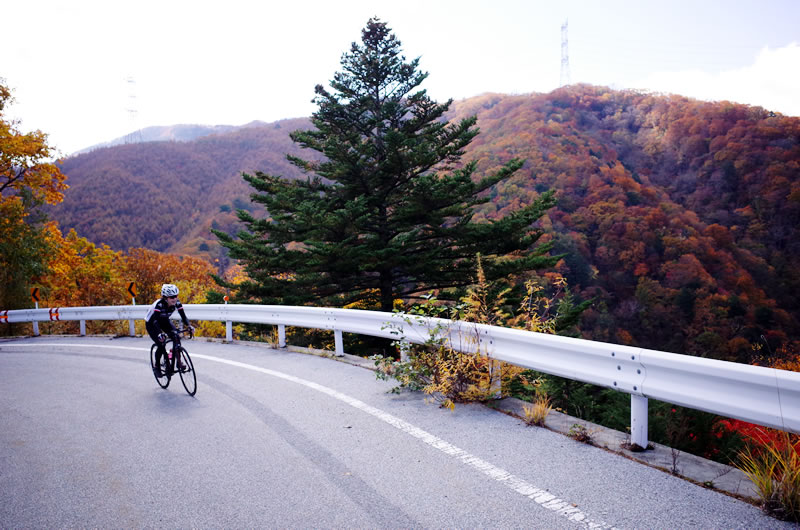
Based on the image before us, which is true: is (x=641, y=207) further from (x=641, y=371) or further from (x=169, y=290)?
(x=641, y=371)

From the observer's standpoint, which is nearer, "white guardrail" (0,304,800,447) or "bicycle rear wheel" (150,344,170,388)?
"white guardrail" (0,304,800,447)

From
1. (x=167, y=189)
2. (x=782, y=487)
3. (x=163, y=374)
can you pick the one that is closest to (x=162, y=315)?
(x=163, y=374)

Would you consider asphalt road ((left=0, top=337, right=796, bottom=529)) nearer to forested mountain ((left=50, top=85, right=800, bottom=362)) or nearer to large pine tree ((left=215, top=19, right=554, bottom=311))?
large pine tree ((left=215, top=19, right=554, bottom=311))

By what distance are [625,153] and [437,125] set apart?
314 ft

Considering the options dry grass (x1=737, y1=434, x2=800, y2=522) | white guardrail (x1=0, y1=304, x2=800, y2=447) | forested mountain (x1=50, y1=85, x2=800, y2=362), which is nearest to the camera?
dry grass (x1=737, y1=434, x2=800, y2=522)

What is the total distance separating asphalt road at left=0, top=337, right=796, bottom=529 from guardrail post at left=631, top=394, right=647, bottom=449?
0.96 ft

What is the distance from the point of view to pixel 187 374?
670cm

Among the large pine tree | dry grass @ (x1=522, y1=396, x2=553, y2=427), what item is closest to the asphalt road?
dry grass @ (x1=522, y1=396, x2=553, y2=427)

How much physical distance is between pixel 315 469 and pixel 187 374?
12.1 feet

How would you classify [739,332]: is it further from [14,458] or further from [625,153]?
[14,458]

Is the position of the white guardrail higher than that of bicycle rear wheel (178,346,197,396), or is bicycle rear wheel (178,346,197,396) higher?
the white guardrail

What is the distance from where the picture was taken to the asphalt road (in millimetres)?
3010

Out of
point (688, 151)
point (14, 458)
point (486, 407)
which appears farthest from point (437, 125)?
point (688, 151)

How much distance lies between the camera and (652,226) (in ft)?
235
